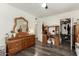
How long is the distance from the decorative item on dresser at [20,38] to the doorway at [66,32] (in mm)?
460

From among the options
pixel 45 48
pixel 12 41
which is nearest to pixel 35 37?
pixel 45 48

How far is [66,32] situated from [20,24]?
73 centimetres

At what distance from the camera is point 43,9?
168cm

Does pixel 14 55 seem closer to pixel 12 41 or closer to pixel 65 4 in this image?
pixel 12 41

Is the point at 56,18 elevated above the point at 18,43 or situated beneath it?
elevated above

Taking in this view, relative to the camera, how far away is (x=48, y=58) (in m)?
1.71

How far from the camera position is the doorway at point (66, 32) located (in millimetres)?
1628

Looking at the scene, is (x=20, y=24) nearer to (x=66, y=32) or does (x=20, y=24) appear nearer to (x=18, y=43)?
(x=18, y=43)

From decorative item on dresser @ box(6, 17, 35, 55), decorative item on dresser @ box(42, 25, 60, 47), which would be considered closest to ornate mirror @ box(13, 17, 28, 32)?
decorative item on dresser @ box(6, 17, 35, 55)

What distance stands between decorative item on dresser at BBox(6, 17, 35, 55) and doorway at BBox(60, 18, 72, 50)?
460 millimetres

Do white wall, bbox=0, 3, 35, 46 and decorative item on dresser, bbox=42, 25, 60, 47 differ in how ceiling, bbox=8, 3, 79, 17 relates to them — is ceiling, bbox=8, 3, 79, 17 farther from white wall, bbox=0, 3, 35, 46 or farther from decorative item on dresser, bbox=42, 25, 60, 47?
Answer: decorative item on dresser, bbox=42, 25, 60, 47

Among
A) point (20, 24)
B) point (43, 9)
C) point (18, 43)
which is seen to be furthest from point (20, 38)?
point (43, 9)

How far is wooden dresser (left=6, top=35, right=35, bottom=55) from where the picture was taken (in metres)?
1.62

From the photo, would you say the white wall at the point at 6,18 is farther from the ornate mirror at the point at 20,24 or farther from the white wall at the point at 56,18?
the white wall at the point at 56,18
